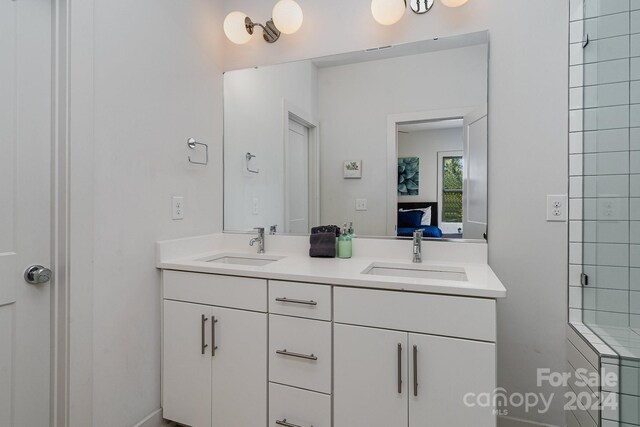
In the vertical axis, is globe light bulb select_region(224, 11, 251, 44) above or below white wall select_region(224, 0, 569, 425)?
above

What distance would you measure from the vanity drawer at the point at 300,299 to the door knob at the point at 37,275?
86 centimetres

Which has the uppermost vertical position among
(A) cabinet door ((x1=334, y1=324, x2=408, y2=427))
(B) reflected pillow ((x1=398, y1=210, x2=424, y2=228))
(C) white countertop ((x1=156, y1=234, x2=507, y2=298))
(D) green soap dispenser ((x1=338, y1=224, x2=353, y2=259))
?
(B) reflected pillow ((x1=398, y1=210, x2=424, y2=228))

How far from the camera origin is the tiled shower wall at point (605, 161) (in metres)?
1.34

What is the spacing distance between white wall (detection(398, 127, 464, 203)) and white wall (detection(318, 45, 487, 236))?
12 centimetres

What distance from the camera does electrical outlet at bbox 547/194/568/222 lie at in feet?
4.96

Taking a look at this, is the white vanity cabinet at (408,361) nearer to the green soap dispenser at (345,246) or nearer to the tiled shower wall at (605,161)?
the green soap dispenser at (345,246)

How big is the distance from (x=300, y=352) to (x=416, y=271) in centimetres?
68

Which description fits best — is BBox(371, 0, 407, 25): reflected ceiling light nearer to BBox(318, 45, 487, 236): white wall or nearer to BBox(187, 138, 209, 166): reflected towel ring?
BBox(318, 45, 487, 236): white wall

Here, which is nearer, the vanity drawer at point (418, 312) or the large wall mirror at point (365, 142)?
the vanity drawer at point (418, 312)

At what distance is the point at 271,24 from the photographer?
1.99 metres

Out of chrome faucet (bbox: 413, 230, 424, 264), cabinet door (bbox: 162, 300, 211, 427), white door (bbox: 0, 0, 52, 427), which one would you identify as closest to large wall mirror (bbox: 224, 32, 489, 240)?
chrome faucet (bbox: 413, 230, 424, 264)

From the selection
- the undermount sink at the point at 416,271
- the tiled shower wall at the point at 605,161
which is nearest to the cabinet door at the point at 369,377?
the undermount sink at the point at 416,271

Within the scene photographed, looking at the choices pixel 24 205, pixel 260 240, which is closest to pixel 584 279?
pixel 260 240

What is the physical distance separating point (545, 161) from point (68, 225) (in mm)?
2098
